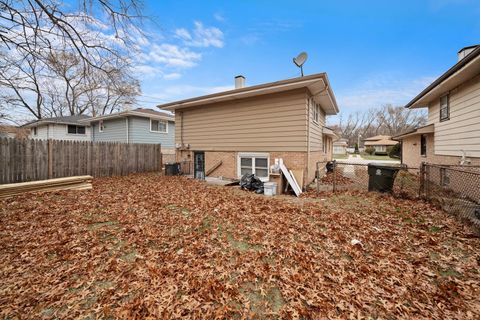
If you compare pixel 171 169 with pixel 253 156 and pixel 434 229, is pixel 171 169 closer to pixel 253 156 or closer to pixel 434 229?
pixel 253 156

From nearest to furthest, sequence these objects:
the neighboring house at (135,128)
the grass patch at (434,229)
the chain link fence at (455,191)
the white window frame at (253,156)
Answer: the grass patch at (434,229)
the chain link fence at (455,191)
the white window frame at (253,156)
the neighboring house at (135,128)

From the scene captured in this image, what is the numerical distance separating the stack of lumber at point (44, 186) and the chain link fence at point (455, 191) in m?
11.6

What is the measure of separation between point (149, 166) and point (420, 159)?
17.0m

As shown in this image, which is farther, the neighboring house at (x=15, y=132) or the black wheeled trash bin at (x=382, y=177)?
the neighboring house at (x=15, y=132)

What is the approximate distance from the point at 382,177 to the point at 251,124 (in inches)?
215

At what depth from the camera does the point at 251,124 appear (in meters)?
9.23

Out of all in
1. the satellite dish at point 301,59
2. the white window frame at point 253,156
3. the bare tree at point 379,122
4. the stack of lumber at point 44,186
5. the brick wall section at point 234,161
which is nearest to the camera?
the stack of lumber at point 44,186

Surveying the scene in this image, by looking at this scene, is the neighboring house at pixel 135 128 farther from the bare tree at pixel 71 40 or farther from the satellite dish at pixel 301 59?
the satellite dish at pixel 301 59

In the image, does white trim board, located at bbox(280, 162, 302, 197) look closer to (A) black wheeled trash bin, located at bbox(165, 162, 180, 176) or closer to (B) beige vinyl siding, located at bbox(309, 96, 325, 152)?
(B) beige vinyl siding, located at bbox(309, 96, 325, 152)

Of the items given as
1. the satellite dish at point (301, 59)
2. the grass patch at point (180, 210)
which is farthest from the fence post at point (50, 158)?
the satellite dish at point (301, 59)

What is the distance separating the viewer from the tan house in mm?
8000

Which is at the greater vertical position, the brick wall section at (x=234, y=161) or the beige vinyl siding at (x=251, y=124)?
the beige vinyl siding at (x=251, y=124)

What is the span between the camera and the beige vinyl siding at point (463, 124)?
6.46 metres

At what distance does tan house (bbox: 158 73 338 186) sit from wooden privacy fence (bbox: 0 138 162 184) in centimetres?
266
